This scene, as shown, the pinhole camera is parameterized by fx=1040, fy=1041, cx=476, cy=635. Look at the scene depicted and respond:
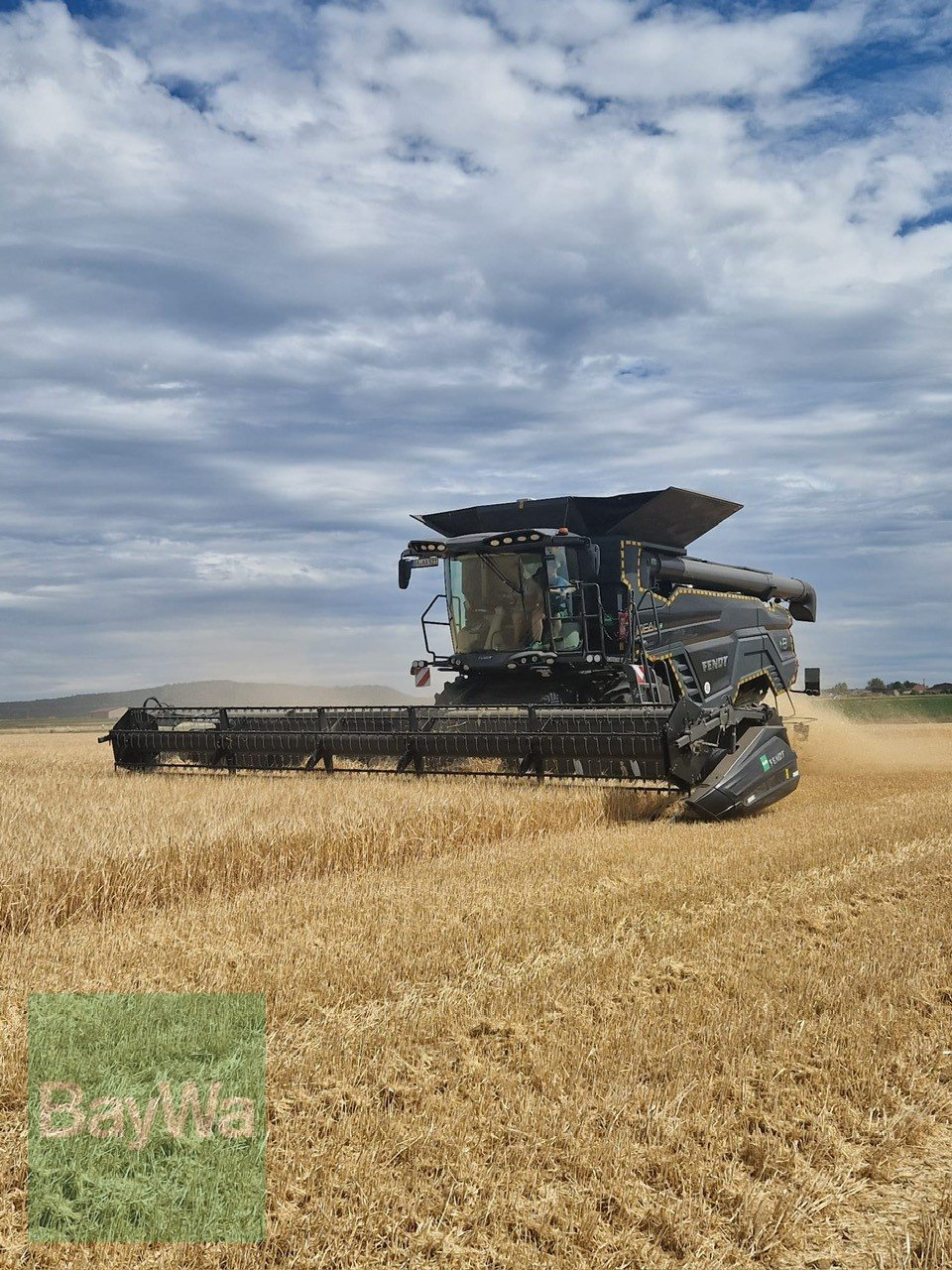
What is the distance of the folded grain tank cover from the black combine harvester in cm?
2

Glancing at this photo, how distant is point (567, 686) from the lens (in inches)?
438

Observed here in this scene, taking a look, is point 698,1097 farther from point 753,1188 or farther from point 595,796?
point 595,796

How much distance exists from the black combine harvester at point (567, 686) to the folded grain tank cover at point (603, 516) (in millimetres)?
17

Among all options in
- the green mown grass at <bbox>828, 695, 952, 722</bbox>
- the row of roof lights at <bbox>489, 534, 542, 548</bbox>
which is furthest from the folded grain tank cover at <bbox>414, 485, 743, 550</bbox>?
the green mown grass at <bbox>828, 695, 952, 722</bbox>

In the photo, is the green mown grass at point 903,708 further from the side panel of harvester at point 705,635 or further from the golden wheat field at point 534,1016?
the golden wheat field at point 534,1016

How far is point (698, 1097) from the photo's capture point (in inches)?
120

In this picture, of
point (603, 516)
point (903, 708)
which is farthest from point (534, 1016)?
point (903, 708)

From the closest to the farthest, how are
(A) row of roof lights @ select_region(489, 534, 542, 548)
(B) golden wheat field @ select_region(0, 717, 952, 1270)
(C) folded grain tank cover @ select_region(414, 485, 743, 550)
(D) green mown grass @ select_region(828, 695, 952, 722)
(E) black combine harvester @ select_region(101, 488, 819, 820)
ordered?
(B) golden wheat field @ select_region(0, 717, 952, 1270), (E) black combine harvester @ select_region(101, 488, 819, 820), (A) row of roof lights @ select_region(489, 534, 542, 548), (C) folded grain tank cover @ select_region(414, 485, 743, 550), (D) green mown grass @ select_region(828, 695, 952, 722)

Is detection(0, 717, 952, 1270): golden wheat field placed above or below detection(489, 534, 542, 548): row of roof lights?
below

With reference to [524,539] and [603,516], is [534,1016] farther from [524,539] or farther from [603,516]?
[603,516]

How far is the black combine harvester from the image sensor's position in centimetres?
854

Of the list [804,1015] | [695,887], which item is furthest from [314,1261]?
[695,887]

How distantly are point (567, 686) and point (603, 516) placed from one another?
1.92m

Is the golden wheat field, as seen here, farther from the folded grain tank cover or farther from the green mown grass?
the green mown grass
